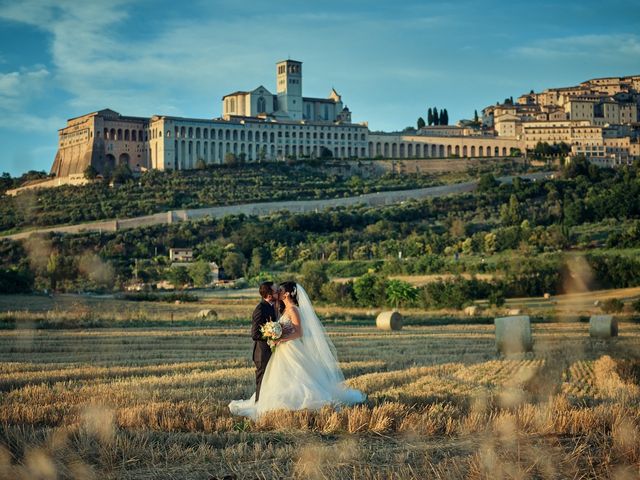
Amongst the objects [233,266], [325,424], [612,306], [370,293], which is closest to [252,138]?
[233,266]

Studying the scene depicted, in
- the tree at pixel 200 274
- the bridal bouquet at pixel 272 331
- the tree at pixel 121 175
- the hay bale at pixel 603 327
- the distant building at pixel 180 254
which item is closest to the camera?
the bridal bouquet at pixel 272 331

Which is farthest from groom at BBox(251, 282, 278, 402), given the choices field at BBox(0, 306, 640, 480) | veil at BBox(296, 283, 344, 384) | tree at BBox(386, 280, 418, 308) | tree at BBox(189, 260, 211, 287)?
tree at BBox(189, 260, 211, 287)

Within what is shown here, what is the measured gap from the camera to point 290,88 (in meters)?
103

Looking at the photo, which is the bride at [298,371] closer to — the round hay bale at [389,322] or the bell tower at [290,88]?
the round hay bale at [389,322]

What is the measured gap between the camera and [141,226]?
57.6 meters

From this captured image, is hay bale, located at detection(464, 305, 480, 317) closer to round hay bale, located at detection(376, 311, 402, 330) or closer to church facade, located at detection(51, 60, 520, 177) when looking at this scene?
round hay bale, located at detection(376, 311, 402, 330)

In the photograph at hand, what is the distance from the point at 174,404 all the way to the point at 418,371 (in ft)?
13.6

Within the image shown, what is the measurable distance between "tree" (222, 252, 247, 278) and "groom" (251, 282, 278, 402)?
1392 inches

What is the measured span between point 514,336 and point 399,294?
14011 mm

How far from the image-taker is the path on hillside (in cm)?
5702

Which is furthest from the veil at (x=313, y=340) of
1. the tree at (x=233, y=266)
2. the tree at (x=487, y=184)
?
the tree at (x=487, y=184)

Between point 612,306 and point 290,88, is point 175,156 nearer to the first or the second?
point 290,88

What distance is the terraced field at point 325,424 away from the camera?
540 cm

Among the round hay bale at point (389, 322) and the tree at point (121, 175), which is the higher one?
the tree at point (121, 175)
